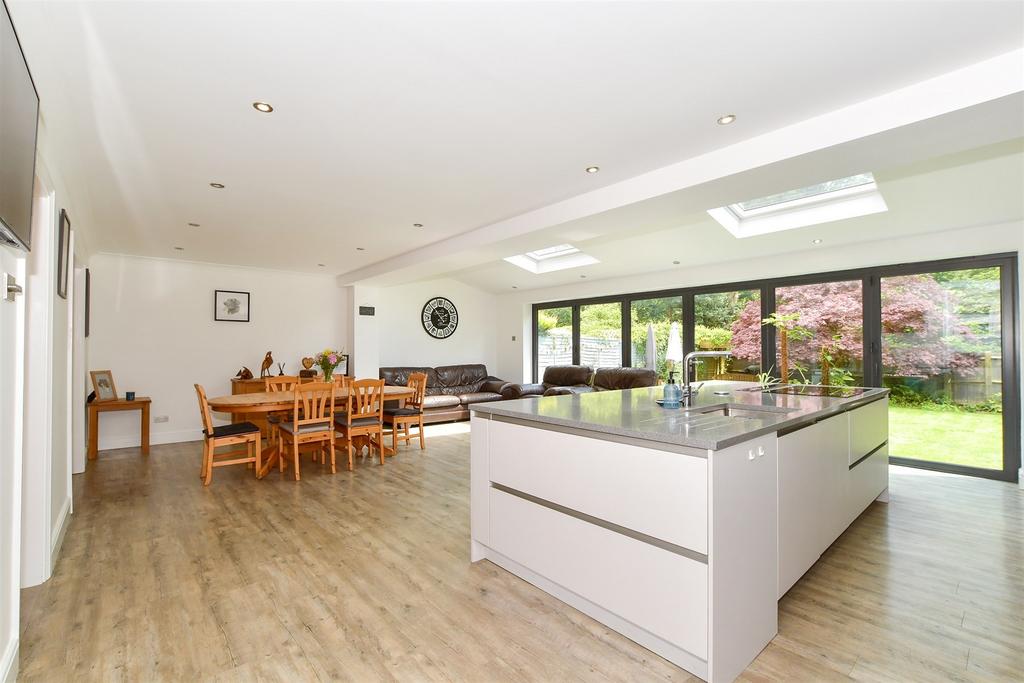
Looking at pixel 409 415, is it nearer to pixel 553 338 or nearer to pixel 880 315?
pixel 553 338

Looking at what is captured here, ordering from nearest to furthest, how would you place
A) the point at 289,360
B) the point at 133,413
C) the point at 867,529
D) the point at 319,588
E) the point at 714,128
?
1. the point at 319,588
2. the point at 714,128
3. the point at 867,529
4. the point at 133,413
5. the point at 289,360

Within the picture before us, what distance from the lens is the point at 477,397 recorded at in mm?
7977

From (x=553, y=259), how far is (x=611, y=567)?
20.0 feet

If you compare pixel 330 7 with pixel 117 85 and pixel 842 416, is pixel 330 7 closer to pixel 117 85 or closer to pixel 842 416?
pixel 117 85

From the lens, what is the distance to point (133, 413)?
597 cm

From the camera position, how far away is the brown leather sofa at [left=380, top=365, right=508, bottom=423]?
7348 mm

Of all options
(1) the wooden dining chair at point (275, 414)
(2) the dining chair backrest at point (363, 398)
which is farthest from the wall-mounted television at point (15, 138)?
(1) the wooden dining chair at point (275, 414)

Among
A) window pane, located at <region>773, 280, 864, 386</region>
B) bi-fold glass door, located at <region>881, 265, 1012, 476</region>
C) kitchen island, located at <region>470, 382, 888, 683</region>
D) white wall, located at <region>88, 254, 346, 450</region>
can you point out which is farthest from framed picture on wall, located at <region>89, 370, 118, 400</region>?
bi-fold glass door, located at <region>881, 265, 1012, 476</region>

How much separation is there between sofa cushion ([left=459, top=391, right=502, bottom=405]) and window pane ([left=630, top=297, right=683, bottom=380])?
2.37 m

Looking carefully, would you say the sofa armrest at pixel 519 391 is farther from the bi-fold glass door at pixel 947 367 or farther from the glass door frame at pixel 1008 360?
the glass door frame at pixel 1008 360

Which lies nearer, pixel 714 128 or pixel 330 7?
pixel 330 7

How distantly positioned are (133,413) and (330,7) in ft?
20.6

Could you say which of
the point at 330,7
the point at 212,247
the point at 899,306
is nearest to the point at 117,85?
the point at 330,7

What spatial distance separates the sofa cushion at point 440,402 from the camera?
23.6 feet
